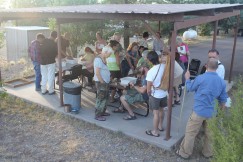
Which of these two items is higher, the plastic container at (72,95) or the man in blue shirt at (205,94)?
the man in blue shirt at (205,94)

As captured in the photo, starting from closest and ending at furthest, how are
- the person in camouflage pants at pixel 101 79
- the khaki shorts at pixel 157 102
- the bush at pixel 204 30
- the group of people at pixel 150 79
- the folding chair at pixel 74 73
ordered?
the group of people at pixel 150 79, the khaki shorts at pixel 157 102, the person in camouflage pants at pixel 101 79, the folding chair at pixel 74 73, the bush at pixel 204 30

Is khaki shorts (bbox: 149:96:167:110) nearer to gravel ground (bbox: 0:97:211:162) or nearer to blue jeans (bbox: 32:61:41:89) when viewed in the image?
gravel ground (bbox: 0:97:211:162)

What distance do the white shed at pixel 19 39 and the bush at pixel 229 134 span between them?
1337 cm

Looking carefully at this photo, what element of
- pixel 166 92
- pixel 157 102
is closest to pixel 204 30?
pixel 166 92

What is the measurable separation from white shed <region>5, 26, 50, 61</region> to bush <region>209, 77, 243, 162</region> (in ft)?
43.9

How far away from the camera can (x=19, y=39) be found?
50.2 ft

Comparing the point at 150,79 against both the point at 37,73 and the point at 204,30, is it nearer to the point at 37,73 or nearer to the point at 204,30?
the point at 37,73

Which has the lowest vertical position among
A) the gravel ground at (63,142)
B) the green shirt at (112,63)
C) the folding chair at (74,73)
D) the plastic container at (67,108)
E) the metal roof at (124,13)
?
the gravel ground at (63,142)

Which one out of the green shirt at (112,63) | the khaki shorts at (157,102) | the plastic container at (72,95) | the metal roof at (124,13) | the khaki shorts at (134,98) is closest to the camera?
the metal roof at (124,13)

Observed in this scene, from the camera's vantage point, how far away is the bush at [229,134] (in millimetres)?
2594

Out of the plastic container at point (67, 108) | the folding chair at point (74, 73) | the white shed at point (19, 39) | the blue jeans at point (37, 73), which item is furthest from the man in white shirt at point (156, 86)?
the white shed at point (19, 39)

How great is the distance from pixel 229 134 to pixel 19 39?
14.4 m

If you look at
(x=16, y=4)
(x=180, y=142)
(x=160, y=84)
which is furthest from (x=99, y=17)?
(x=16, y=4)

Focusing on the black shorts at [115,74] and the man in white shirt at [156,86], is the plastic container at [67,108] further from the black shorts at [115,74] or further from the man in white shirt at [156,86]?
the man in white shirt at [156,86]
